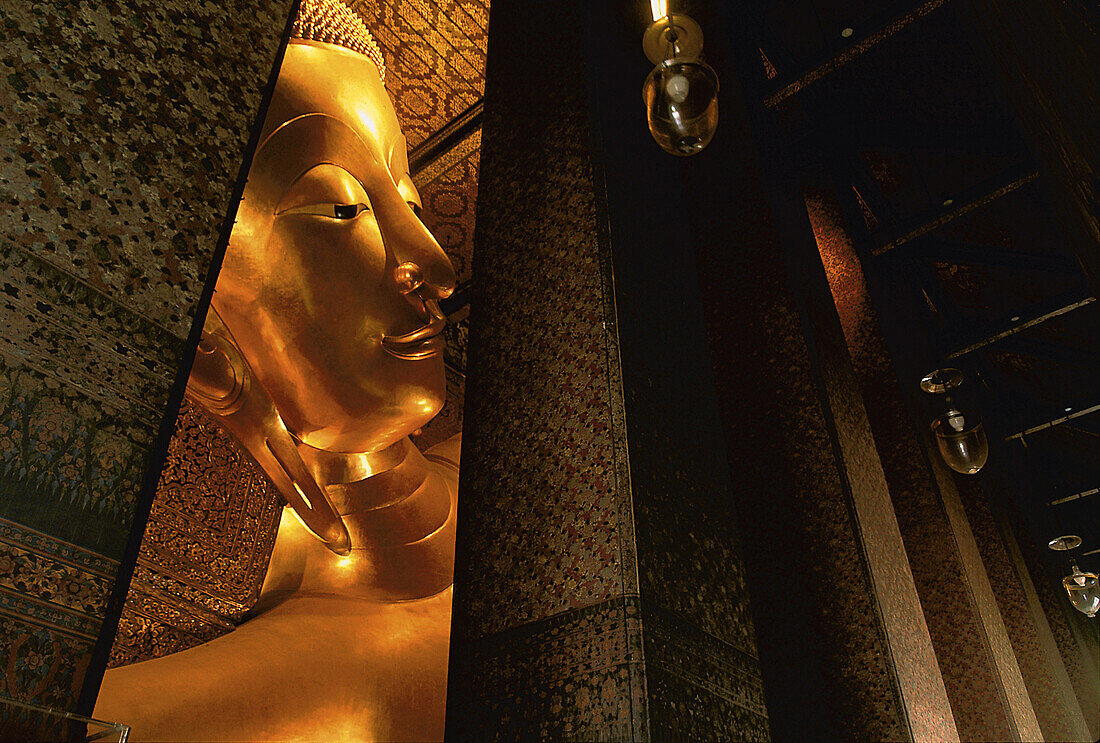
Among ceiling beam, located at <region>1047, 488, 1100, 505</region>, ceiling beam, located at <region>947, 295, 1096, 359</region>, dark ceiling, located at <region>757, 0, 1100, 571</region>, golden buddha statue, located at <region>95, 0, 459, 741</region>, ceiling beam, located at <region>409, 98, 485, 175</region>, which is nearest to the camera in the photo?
golden buddha statue, located at <region>95, 0, 459, 741</region>

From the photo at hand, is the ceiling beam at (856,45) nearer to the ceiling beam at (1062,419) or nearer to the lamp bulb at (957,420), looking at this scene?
the lamp bulb at (957,420)

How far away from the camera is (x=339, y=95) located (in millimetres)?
3223

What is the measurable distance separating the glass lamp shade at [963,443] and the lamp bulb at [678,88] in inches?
109

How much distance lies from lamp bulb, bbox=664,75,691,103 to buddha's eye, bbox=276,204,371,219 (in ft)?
4.74

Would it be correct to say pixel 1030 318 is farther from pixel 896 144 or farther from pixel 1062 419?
pixel 896 144

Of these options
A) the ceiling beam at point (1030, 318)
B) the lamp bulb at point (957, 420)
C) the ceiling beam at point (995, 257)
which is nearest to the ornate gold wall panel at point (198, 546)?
the lamp bulb at point (957, 420)

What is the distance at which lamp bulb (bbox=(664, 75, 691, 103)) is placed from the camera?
1.89m

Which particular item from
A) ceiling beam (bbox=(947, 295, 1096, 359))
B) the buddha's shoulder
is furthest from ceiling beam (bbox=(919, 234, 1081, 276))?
the buddha's shoulder

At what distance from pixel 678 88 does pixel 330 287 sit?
1505 mm

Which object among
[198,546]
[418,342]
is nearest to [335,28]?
[418,342]

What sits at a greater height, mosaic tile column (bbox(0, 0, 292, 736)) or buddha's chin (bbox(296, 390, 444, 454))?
buddha's chin (bbox(296, 390, 444, 454))

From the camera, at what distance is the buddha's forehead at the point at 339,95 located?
10.1ft

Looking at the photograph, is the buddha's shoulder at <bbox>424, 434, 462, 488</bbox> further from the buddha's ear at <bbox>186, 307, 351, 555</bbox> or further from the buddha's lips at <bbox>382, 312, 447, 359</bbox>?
the buddha's lips at <bbox>382, 312, 447, 359</bbox>

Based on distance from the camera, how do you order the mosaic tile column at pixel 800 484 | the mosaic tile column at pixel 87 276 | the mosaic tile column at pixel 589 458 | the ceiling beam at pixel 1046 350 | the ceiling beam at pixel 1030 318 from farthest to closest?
the ceiling beam at pixel 1046 350
the ceiling beam at pixel 1030 318
the mosaic tile column at pixel 800 484
the mosaic tile column at pixel 589 458
the mosaic tile column at pixel 87 276
